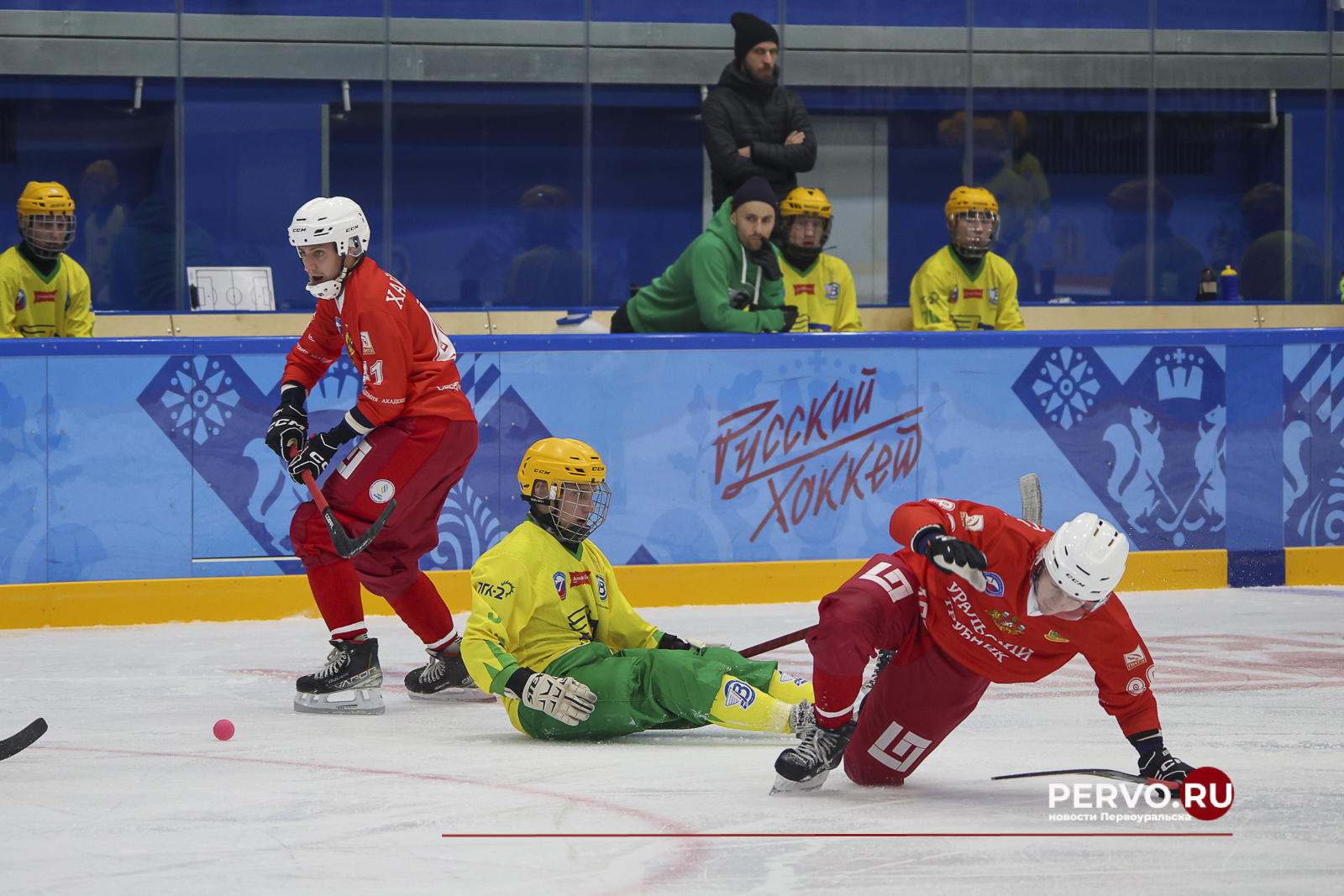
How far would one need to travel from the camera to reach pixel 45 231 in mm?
7969

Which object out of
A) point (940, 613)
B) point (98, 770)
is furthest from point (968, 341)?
point (98, 770)

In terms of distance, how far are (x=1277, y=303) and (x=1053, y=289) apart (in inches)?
63.7

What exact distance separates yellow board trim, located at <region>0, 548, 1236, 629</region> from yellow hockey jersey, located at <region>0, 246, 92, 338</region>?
1658 millimetres

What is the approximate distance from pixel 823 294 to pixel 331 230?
364 centimetres

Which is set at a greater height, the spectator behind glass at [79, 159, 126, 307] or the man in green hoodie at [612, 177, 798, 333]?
the spectator behind glass at [79, 159, 126, 307]

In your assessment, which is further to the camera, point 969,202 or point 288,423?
point 969,202

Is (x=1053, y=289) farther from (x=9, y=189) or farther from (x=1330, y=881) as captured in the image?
Result: (x=1330, y=881)

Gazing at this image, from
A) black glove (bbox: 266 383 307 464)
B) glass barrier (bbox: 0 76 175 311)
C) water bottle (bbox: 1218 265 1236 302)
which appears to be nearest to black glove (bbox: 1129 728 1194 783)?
black glove (bbox: 266 383 307 464)

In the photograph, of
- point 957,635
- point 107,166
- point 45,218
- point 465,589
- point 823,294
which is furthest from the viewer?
point 107,166

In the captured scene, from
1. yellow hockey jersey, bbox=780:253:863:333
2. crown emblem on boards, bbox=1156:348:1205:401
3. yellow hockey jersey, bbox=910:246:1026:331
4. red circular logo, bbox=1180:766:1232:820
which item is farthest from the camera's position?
yellow hockey jersey, bbox=910:246:1026:331

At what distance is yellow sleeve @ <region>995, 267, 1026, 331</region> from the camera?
853 centimetres

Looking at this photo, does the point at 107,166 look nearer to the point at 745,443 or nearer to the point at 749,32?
the point at 749,32

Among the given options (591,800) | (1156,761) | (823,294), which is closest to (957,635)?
(1156,761)

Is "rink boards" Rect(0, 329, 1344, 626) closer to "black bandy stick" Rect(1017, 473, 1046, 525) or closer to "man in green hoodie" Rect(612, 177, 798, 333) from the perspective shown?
"man in green hoodie" Rect(612, 177, 798, 333)
